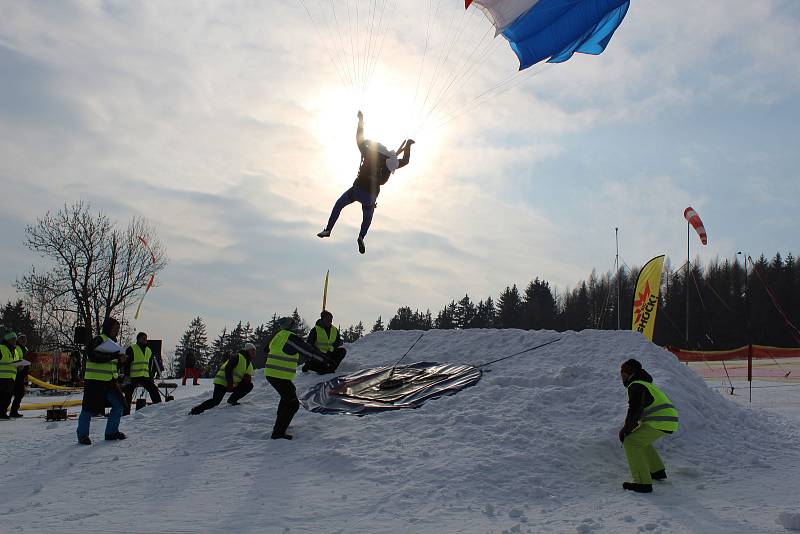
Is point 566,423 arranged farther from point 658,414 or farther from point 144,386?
point 144,386

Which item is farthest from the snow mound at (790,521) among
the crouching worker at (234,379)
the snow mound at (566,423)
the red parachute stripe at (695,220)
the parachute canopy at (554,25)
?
the red parachute stripe at (695,220)

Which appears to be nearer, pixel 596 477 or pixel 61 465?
pixel 596 477

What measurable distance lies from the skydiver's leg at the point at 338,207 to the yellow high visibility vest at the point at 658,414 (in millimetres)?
6171

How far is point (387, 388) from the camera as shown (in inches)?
372

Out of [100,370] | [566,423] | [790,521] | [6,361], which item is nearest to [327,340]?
[100,370]

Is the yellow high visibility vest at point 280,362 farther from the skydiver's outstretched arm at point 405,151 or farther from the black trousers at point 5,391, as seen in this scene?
the black trousers at point 5,391

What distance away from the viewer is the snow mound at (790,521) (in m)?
4.56

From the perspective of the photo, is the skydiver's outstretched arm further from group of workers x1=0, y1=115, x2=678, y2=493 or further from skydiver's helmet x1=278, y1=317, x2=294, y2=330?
skydiver's helmet x1=278, y1=317, x2=294, y2=330

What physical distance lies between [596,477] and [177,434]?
539 cm

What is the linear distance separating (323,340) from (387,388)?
6.28 feet

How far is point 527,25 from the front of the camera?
10.4 meters

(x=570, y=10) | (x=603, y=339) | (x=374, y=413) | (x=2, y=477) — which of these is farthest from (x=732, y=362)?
(x=2, y=477)

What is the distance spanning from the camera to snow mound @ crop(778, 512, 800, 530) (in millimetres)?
4559

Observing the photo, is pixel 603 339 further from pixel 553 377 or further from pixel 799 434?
pixel 799 434
